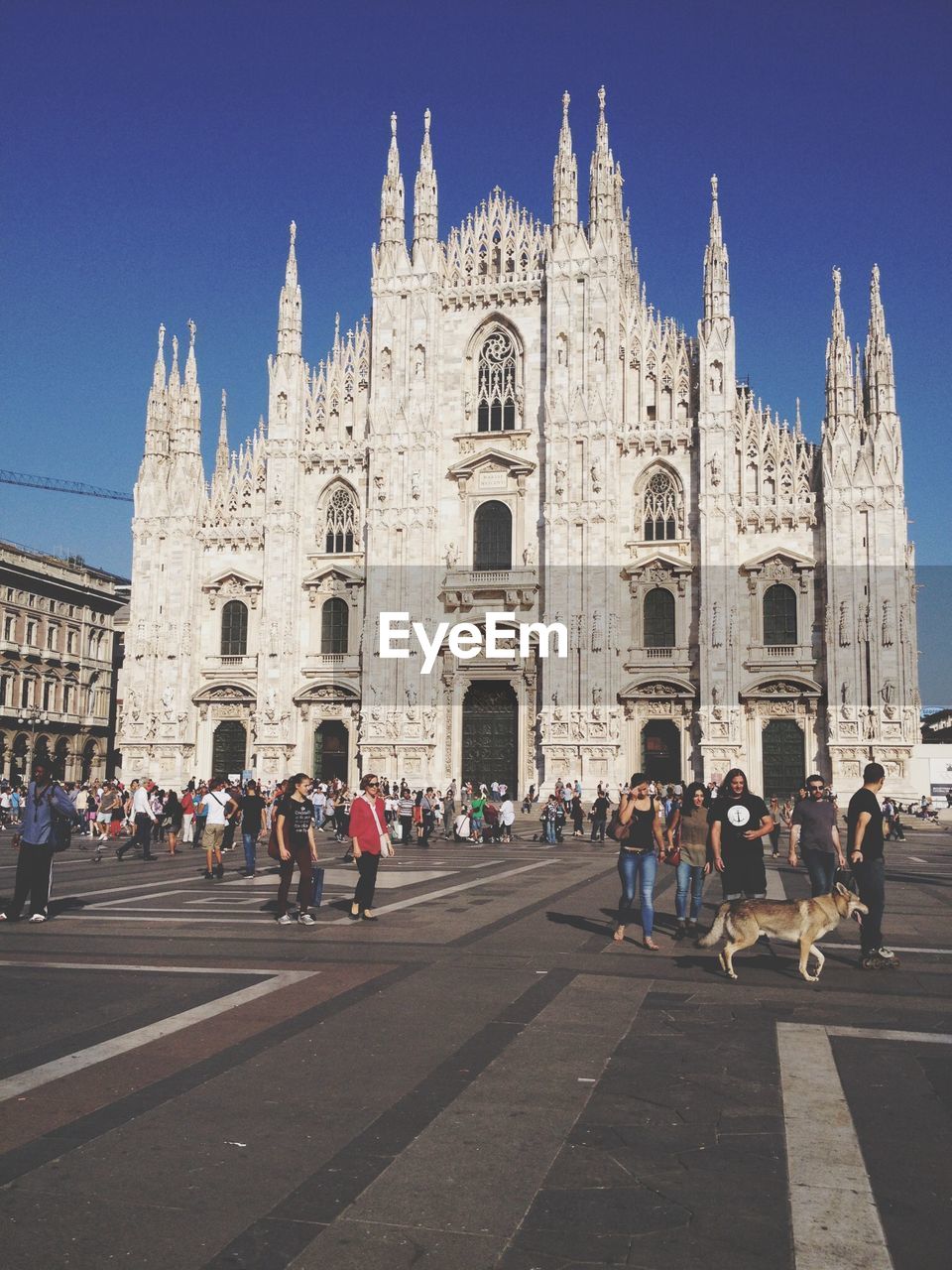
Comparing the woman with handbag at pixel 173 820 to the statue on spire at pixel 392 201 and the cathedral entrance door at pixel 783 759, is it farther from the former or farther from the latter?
the statue on spire at pixel 392 201

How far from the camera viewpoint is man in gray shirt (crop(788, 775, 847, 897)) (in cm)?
1198

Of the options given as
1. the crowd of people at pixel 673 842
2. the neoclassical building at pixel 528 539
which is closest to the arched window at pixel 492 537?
the neoclassical building at pixel 528 539

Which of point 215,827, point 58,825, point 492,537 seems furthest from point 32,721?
point 58,825

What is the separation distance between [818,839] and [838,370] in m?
30.8

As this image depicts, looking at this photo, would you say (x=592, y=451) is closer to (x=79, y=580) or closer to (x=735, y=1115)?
(x=79, y=580)

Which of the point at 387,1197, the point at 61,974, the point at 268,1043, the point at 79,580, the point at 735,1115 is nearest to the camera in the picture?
the point at 387,1197

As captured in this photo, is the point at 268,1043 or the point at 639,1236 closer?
the point at 639,1236

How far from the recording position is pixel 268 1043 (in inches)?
275

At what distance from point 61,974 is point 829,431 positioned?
3488 cm

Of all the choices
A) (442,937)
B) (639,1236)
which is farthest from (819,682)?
(639,1236)

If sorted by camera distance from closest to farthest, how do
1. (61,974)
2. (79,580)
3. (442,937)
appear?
1. (61,974)
2. (442,937)
3. (79,580)

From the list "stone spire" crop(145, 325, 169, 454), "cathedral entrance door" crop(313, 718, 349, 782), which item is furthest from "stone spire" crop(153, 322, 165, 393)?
"cathedral entrance door" crop(313, 718, 349, 782)

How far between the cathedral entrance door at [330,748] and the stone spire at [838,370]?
21134 millimetres

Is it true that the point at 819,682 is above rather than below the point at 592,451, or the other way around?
below
